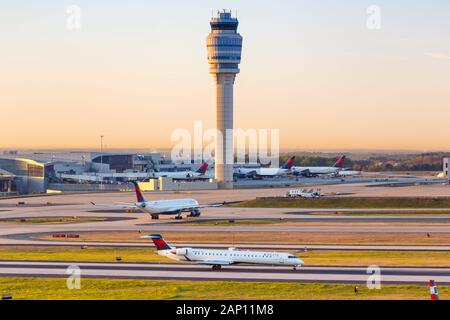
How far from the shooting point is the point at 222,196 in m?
198

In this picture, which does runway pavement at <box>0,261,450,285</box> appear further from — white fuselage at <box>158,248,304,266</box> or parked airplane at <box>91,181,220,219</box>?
parked airplane at <box>91,181,220,219</box>

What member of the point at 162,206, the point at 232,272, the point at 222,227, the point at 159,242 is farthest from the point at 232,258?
the point at 162,206

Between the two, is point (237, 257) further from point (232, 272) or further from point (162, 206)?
point (162, 206)

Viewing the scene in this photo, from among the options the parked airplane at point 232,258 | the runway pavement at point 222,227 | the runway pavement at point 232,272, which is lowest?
the runway pavement at point 222,227

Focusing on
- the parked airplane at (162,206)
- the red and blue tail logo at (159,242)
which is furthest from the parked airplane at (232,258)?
the parked airplane at (162,206)

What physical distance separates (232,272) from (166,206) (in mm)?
62767

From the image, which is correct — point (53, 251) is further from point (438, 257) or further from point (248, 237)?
point (438, 257)

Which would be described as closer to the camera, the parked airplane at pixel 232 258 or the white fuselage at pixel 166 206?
the parked airplane at pixel 232 258

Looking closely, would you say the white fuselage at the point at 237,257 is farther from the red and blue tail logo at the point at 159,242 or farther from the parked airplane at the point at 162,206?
the parked airplane at the point at 162,206

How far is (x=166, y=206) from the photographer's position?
433ft

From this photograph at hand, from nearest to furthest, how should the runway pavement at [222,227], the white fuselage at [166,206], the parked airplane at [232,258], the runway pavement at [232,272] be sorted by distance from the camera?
the runway pavement at [232,272] → the parked airplane at [232,258] → the runway pavement at [222,227] → the white fuselage at [166,206]

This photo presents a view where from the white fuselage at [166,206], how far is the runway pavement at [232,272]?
53.5 meters

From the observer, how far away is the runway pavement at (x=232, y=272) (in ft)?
213
